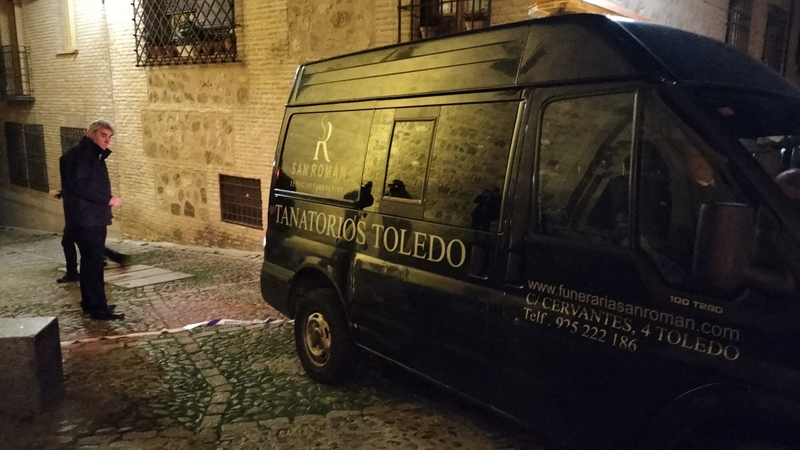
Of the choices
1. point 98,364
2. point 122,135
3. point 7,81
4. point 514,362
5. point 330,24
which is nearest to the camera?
point 514,362

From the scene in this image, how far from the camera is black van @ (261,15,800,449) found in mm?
2059

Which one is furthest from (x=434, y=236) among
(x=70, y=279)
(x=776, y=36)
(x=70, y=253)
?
(x=776, y=36)

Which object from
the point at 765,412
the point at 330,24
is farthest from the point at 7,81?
the point at 765,412

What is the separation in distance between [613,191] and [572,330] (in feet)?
2.13

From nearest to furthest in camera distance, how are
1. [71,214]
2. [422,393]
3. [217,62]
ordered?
1. [422,393]
2. [71,214]
3. [217,62]

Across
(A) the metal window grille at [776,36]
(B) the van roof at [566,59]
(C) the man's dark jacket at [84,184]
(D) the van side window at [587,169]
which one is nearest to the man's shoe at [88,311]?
(C) the man's dark jacket at [84,184]

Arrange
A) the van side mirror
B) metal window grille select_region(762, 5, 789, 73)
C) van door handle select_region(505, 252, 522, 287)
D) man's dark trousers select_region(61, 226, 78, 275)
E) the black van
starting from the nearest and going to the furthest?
the van side mirror, the black van, van door handle select_region(505, 252, 522, 287), man's dark trousers select_region(61, 226, 78, 275), metal window grille select_region(762, 5, 789, 73)

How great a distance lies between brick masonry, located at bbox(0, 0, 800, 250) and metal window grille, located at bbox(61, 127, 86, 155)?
165 millimetres

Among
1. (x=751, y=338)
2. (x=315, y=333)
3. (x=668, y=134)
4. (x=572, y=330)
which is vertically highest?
(x=668, y=134)

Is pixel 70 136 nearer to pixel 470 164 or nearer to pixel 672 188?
pixel 470 164

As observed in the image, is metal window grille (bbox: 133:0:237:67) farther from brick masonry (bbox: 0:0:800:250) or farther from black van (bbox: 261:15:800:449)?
black van (bbox: 261:15:800:449)

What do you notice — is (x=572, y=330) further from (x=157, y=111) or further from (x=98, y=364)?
(x=157, y=111)

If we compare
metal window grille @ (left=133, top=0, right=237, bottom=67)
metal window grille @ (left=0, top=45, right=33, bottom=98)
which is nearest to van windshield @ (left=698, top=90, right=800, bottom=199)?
metal window grille @ (left=133, top=0, right=237, bottom=67)

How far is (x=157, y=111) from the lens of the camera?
11266 mm
